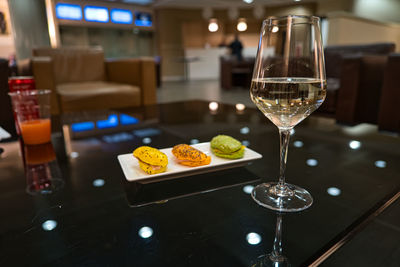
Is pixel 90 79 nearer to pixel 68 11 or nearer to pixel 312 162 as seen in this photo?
pixel 312 162

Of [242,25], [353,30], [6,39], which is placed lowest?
[6,39]

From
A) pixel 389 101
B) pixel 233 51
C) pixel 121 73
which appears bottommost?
pixel 389 101

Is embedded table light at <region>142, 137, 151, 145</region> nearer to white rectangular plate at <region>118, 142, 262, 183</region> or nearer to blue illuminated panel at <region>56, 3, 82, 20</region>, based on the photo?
white rectangular plate at <region>118, 142, 262, 183</region>

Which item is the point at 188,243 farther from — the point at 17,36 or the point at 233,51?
the point at 233,51

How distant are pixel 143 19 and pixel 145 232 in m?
8.45

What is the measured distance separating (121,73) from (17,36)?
178 centimetres

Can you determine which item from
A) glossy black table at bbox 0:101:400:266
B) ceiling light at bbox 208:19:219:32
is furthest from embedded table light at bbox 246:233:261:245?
ceiling light at bbox 208:19:219:32

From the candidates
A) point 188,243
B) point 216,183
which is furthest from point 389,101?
point 188,243

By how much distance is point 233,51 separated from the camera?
21.4ft

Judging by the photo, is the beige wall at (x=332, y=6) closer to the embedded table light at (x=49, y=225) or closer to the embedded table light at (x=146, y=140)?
the embedded table light at (x=146, y=140)

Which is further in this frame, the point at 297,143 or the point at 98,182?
the point at 297,143

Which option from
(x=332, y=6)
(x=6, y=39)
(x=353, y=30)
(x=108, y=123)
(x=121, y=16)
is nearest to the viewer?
(x=108, y=123)

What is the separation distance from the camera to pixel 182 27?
8523 millimetres

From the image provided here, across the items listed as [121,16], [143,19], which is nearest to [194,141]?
[121,16]
